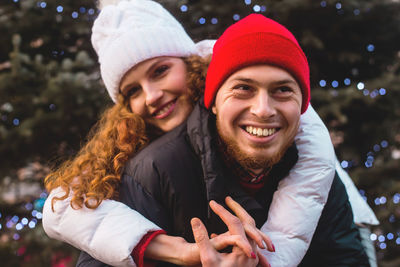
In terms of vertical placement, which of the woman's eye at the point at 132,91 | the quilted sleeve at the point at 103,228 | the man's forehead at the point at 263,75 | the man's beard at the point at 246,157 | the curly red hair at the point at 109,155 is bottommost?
the quilted sleeve at the point at 103,228

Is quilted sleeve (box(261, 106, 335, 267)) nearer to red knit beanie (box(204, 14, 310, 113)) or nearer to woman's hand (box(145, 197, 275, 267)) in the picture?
woman's hand (box(145, 197, 275, 267))

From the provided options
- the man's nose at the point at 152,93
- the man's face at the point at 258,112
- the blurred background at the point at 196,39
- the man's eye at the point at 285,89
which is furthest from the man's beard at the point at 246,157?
the blurred background at the point at 196,39

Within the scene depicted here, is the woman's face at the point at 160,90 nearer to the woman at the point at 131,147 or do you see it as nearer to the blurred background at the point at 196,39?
the woman at the point at 131,147

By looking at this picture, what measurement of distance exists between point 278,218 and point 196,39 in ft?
7.69

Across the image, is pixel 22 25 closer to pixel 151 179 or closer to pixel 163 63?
pixel 163 63

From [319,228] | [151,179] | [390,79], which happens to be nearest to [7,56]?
[151,179]

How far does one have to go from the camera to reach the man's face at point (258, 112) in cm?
152

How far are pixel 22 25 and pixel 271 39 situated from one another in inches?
104

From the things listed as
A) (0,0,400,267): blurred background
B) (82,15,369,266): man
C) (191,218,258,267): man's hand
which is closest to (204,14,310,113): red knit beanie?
(82,15,369,266): man

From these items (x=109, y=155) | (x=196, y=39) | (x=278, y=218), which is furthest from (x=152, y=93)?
(x=196, y=39)

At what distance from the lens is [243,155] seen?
160 cm

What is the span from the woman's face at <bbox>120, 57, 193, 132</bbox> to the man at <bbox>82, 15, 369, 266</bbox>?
0.36 m

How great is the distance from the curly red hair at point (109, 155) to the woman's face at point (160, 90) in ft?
0.19

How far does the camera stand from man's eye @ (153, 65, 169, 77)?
2.12 m
